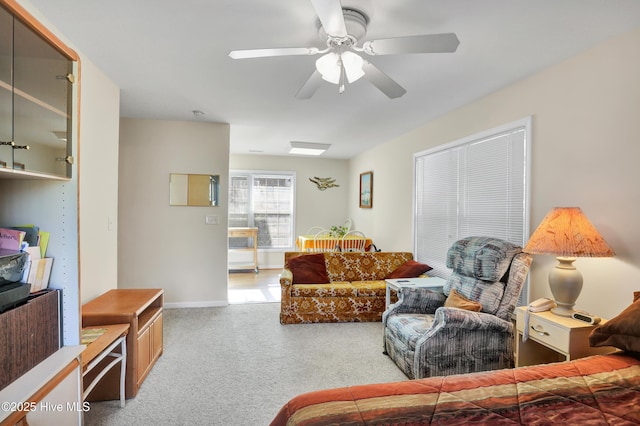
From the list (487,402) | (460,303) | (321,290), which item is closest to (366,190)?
(321,290)

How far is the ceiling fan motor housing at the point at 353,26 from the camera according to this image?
1654 mm

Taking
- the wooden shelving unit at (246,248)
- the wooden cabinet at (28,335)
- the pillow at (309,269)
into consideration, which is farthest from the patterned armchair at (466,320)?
the wooden shelving unit at (246,248)

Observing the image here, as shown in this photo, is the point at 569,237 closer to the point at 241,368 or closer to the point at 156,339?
the point at 241,368

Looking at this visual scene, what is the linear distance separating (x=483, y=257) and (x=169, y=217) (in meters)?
3.68

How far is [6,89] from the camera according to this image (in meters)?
1.06

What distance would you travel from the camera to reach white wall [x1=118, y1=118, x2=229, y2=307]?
395 cm

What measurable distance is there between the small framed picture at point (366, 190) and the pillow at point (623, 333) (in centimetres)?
437

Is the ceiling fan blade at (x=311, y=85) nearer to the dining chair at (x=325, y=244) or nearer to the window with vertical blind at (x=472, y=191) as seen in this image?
the window with vertical blind at (x=472, y=191)

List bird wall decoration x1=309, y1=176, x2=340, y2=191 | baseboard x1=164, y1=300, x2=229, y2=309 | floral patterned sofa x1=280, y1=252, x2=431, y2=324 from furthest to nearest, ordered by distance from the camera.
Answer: bird wall decoration x1=309, y1=176, x2=340, y2=191 < baseboard x1=164, y1=300, x2=229, y2=309 < floral patterned sofa x1=280, y1=252, x2=431, y2=324

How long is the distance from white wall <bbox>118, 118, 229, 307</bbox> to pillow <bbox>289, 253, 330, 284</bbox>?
102 centimetres

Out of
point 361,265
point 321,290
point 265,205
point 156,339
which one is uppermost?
point 265,205

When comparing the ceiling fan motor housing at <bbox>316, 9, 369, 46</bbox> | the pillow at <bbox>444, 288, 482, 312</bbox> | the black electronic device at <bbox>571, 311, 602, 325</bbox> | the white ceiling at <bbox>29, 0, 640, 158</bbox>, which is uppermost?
the white ceiling at <bbox>29, 0, 640, 158</bbox>

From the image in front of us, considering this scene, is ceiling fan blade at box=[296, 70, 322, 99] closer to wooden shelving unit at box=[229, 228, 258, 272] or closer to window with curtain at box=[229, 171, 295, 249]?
wooden shelving unit at box=[229, 228, 258, 272]

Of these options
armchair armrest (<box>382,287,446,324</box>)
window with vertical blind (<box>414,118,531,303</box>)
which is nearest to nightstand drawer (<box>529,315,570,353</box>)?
window with vertical blind (<box>414,118,531,303</box>)
